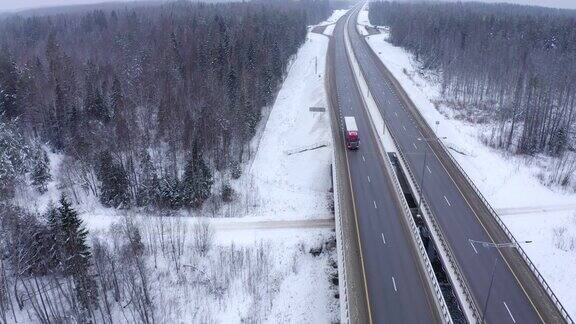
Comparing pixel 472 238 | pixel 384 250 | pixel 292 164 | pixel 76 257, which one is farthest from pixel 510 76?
pixel 76 257

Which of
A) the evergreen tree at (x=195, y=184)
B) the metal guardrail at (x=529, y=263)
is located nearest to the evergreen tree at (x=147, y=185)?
the evergreen tree at (x=195, y=184)

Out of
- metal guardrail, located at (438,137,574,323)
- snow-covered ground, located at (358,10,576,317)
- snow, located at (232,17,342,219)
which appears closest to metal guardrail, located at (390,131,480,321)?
metal guardrail, located at (438,137,574,323)

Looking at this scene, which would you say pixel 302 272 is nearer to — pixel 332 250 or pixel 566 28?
pixel 332 250

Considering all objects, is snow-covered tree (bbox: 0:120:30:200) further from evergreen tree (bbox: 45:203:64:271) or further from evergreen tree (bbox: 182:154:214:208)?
evergreen tree (bbox: 182:154:214:208)

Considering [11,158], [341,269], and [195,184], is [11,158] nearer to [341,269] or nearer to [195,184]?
[195,184]

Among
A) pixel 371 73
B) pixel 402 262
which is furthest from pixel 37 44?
pixel 402 262
